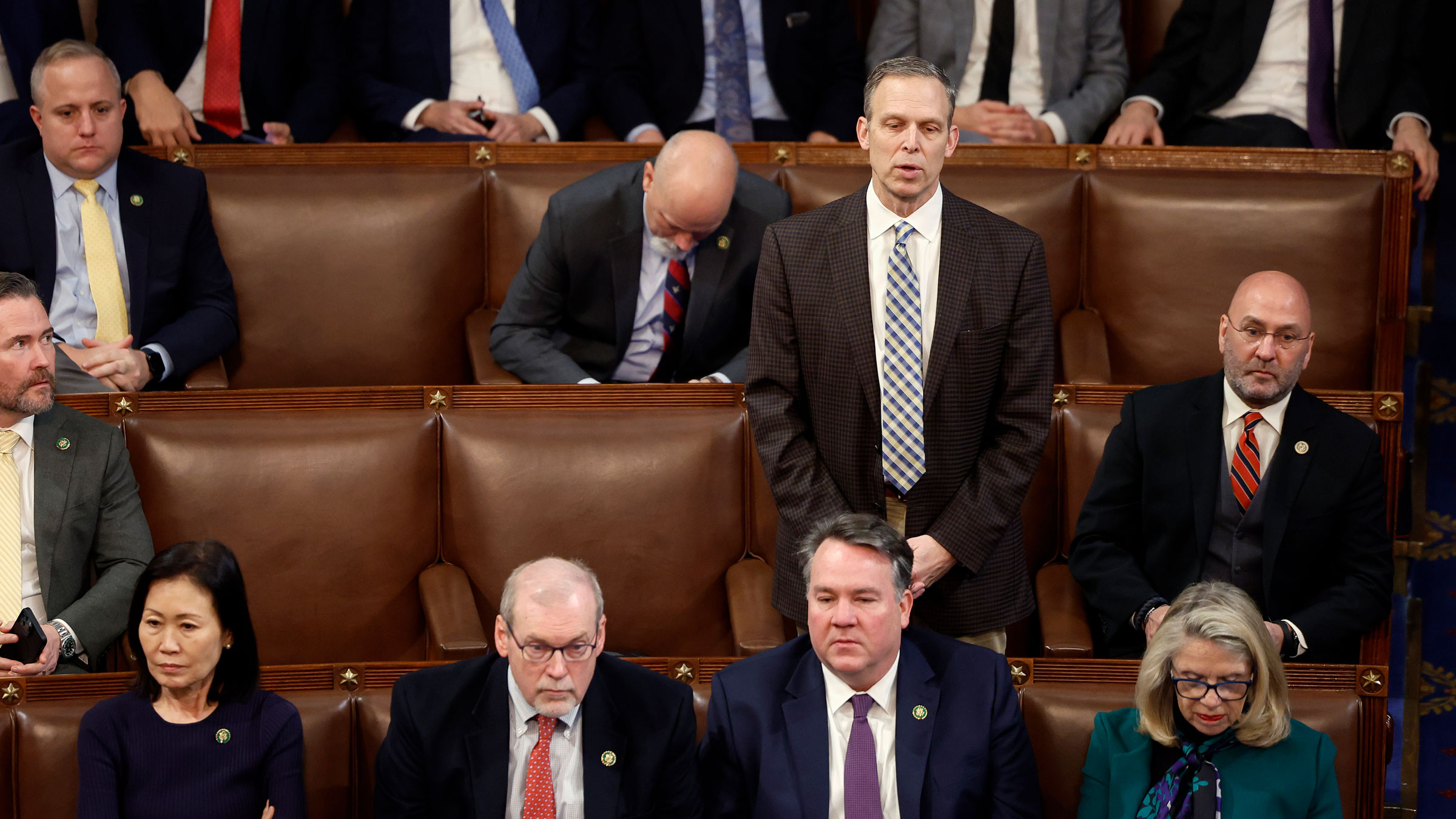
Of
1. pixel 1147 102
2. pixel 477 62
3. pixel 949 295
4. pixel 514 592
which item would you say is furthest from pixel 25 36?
pixel 1147 102

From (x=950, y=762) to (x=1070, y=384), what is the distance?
0.70m

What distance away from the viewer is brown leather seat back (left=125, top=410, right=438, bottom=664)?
6.86 ft

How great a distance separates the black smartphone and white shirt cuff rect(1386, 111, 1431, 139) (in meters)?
2.38

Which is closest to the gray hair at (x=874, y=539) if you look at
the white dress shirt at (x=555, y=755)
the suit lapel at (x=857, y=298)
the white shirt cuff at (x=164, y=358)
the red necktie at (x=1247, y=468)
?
the suit lapel at (x=857, y=298)

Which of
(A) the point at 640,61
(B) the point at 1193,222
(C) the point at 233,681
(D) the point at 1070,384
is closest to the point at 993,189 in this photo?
(B) the point at 1193,222

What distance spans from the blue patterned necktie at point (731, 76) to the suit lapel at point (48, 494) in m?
1.42

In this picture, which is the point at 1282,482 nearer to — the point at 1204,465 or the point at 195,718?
the point at 1204,465

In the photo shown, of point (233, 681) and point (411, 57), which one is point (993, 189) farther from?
point (233, 681)

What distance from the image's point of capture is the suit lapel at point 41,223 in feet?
7.84

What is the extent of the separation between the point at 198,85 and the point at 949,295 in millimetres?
1682

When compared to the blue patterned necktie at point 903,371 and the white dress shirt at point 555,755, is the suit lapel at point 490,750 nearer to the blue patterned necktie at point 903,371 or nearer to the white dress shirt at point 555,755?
the white dress shirt at point 555,755

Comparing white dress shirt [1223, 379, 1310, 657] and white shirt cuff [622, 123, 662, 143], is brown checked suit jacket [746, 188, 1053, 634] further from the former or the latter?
white shirt cuff [622, 123, 662, 143]

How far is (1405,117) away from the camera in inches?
109

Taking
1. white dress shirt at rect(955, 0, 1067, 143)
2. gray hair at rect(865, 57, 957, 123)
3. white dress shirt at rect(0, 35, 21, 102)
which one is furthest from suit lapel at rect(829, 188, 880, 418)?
white dress shirt at rect(0, 35, 21, 102)
